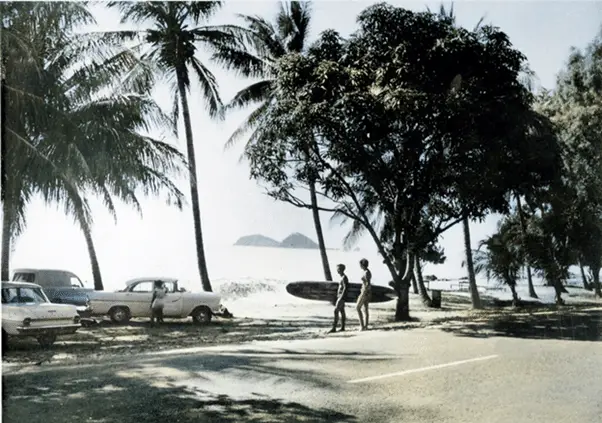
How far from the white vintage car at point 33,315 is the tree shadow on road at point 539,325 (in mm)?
5165

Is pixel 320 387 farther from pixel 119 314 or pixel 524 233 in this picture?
pixel 524 233

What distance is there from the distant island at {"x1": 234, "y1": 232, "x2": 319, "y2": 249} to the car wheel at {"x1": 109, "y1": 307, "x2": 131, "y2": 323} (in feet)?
9.85

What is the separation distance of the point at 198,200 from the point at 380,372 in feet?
9.12


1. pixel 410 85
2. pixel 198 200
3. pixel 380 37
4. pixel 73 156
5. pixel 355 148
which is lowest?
pixel 198 200

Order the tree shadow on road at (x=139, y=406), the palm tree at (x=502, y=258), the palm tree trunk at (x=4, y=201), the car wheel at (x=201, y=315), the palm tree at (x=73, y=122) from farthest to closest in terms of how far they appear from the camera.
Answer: the palm tree at (x=502, y=258)
the car wheel at (x=201, y=315)
the palm tree at (x=73, y=122)
the palm tree trunk at (x=4, y=201)
the tree shadow on road at (x=139, y=406)

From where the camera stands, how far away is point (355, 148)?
344 inches

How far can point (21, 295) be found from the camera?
5.55 meters

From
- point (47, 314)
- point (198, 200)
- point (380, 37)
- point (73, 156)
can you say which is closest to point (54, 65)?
point (73, 156)

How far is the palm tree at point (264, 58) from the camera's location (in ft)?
23.6

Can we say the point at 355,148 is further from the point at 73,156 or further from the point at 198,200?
the point at 73,156

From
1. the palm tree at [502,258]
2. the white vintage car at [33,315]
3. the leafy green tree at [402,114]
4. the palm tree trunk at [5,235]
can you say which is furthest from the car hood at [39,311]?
the palm tree at [502,258]

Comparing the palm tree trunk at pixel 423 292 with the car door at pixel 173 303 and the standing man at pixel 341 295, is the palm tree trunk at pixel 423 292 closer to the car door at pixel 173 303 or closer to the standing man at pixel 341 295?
the standing man at pixel 341 295

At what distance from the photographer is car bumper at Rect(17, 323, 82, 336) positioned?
5.92 metres

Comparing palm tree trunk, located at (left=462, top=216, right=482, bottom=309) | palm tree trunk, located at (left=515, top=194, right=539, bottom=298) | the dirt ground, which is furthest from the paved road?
palm tree trunk, located at (left=462, top=216, right=482, bottom=309)
